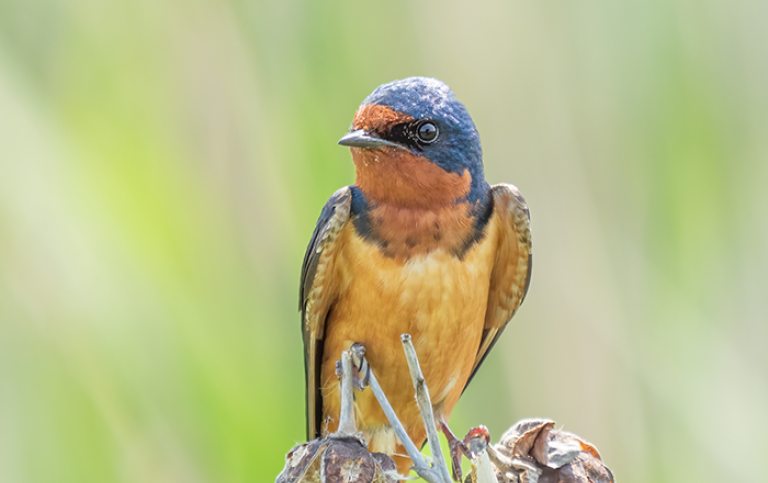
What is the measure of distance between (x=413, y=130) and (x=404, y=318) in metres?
0.36

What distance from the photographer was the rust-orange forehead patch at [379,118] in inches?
50.8

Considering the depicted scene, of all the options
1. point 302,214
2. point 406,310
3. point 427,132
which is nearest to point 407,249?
point 406,310

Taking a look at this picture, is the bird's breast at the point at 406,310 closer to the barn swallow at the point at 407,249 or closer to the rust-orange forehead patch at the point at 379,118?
the barn swallow at the point at 407,249

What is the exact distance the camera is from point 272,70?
1860 millimetres

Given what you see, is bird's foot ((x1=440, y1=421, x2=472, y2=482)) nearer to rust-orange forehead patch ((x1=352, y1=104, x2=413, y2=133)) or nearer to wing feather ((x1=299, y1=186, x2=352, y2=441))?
wing feather ((x1=299, y1=186, x2=352, y2=441))

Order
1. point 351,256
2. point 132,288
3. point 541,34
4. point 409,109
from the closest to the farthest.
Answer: point 409,109
point 351,256
point 132,288
point 541,34

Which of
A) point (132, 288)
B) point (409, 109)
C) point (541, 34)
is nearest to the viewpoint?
point (409, 109)

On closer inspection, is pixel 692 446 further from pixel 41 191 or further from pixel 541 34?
pixel 41 191

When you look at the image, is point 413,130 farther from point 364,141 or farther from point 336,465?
point 336,465

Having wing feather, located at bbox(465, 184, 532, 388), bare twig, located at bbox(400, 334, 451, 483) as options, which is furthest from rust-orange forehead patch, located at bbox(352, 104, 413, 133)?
bare twig, located at bbox(400, 334, 451, 483)

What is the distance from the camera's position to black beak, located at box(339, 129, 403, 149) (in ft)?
4.14

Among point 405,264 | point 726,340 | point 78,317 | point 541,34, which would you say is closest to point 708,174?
point 726,340

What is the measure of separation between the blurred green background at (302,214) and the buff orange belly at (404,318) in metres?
0.17

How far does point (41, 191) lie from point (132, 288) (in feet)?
1.08
